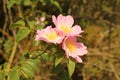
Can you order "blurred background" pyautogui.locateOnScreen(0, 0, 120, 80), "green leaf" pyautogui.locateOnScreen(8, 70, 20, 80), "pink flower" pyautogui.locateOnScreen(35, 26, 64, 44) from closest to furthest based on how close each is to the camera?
"pink flower" pyautogui.locateOnScreen(35, 26, 64, 44) < "green leaf" pyautogui.locateOnScreen(8, 70, 20, 80) < "blurred background" pyautogui.locateOnScreen(0, 0, 120, 80)

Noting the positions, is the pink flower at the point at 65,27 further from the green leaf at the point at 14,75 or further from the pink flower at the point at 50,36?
the green leaf at the point at 14,75

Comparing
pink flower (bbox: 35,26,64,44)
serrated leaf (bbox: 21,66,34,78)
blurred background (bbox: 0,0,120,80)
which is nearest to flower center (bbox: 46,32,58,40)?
pink flower (bbox: 35,26,64,44)

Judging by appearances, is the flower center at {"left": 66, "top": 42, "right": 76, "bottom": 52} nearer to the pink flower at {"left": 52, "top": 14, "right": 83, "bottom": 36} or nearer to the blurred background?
the pink flower at {"left": 52, "top": 14, "right": 83, "bottom": 36}

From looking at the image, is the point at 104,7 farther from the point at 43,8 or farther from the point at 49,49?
the point at 49,49

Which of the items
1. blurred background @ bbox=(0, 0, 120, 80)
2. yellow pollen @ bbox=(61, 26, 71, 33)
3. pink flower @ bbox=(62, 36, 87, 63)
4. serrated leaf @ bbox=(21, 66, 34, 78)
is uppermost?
yellow pollen @ bbox=(61, 26, 71, 33)

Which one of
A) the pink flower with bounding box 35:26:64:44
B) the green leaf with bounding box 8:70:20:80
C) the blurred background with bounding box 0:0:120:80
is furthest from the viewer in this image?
the blurred background with bounding box 0:0:120:80

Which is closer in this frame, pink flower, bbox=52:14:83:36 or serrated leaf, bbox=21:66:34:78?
pink flower, bbox=52:14:83:36
